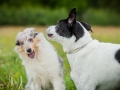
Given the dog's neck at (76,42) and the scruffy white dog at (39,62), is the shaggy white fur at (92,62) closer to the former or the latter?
the dog's neck at (76,42)

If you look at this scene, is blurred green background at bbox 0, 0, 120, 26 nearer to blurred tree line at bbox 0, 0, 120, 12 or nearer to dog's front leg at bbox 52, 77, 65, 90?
blurred tree line at bbox 0, 0, 120, 12

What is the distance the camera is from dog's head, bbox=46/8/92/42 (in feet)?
19.3

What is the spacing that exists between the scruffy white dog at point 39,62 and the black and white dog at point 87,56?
468 mm

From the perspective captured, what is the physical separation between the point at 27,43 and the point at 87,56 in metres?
1.09

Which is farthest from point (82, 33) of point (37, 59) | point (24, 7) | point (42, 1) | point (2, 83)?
point (42, 1)

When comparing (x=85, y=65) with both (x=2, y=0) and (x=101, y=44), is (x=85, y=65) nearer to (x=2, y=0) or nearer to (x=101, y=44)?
(x=101, y=44)

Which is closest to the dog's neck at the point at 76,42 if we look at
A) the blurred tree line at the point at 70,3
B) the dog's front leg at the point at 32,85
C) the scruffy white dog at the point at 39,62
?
the scruffy white dog at the point at 39,62

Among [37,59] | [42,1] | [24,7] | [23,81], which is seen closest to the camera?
[37,59]

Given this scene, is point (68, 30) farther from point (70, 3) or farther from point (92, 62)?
point (70, 3)

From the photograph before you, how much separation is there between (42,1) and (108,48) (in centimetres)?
3130

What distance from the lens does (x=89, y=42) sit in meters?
5.96

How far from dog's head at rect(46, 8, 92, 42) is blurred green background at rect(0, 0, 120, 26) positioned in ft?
85.4

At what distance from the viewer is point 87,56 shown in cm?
594

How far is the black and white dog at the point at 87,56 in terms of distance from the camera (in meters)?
5.73
